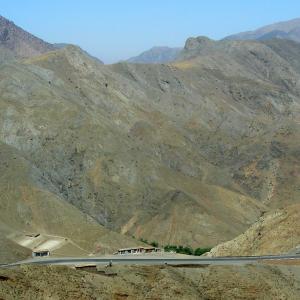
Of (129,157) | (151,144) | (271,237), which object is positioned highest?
(151,144)

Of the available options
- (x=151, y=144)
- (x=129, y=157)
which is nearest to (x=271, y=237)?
(x=129, y=157)

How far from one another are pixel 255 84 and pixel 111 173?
3443 inches

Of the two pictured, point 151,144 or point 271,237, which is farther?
point 151,144

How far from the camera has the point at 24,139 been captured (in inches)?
4722

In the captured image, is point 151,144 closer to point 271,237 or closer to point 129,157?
point 129,157

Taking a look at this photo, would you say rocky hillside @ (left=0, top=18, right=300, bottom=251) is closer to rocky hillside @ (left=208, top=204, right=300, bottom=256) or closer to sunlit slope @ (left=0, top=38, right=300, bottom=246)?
sunlit slope @ (left=0, top=38, right=300, bottom=246)

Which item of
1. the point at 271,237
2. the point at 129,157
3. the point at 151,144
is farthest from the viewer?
the point at 151,144

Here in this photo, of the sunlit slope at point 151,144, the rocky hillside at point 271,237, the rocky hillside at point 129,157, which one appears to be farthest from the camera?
the sunlit slope at point 151,144

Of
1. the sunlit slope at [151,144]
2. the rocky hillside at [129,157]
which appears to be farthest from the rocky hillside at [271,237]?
the sunlit slope at [151,144]

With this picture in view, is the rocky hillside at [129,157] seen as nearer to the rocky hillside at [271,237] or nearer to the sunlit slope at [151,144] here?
the sunlit slope at [151,144]

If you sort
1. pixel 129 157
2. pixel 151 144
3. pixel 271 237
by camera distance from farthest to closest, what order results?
pixel 151 144
pixel 129 157
pixel 271 237

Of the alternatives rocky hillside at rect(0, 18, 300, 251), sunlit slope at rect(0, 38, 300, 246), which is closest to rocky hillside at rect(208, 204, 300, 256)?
rocky hillside at rect(0, 18, 300, 251)

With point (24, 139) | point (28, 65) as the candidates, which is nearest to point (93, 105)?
point (28, 65)

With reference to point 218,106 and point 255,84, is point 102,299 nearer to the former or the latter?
Answer: point 218,106
